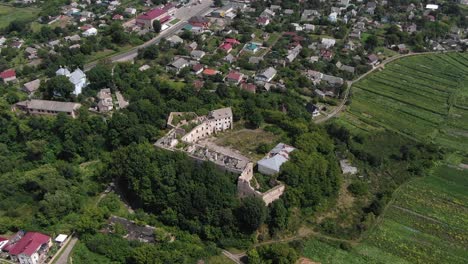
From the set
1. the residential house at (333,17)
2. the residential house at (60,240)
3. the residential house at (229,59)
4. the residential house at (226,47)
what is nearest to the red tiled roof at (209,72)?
the residential house at (229,59)

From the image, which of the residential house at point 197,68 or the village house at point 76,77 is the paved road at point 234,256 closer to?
the village house at point 76,77

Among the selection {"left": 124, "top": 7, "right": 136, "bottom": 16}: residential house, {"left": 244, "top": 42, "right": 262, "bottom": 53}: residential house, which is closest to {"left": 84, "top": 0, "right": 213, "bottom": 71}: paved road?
{"left": 124, "top": 7, "right": 136, "bottom": 16}: residential house

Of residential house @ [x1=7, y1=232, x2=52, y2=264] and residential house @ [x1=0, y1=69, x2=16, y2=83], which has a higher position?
residential house @ [x1=7, y1=232, x2=52, y2=264]

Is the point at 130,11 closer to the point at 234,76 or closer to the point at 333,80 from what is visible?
the point at 234,76

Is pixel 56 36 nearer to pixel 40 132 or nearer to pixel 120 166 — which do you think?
pixel 40 132

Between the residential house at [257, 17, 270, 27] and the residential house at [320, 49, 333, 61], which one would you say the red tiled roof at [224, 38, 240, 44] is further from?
the residential house at [320, 49, 333, 61]

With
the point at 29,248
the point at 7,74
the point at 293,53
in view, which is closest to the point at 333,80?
the point at 293,53
